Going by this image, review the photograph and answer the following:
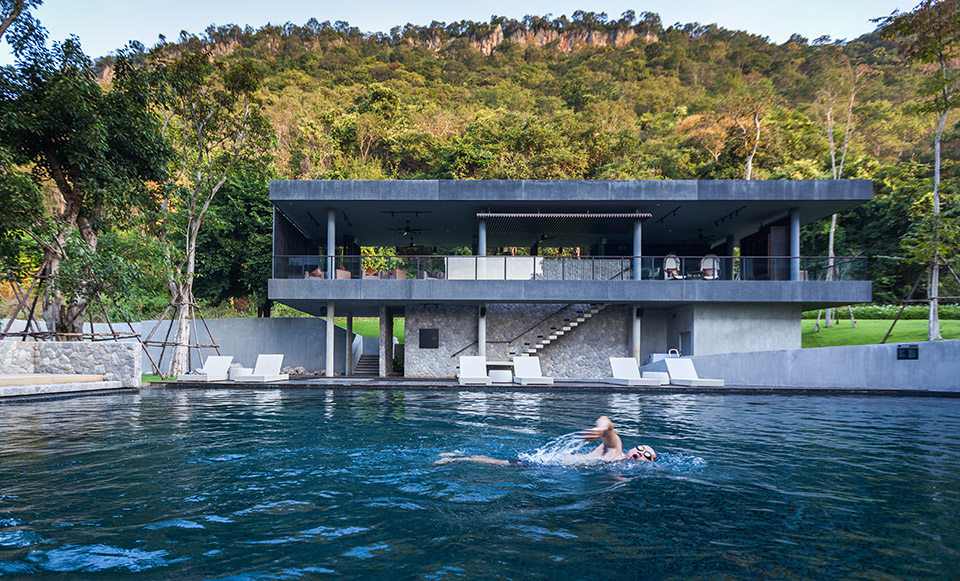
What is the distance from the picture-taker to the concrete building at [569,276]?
17.4 meters

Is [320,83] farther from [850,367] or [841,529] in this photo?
[841,529]

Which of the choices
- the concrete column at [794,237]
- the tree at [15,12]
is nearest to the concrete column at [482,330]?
the concrete column at [794,237]

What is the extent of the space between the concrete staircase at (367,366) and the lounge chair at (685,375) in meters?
11.8

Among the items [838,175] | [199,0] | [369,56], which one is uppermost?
[199,0]

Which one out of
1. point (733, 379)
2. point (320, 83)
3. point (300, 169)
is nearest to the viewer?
point (733, 379)

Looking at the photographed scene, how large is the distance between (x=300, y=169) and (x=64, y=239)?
24414mm

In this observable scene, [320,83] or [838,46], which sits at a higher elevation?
[838,46]

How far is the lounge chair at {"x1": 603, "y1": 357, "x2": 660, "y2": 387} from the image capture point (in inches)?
607

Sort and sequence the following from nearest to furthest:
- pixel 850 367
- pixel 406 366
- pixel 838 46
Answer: pixel 850 367
pixel 406 366
pixel 838 46

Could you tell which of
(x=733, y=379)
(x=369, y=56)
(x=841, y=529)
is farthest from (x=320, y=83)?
(x=841, y=529)

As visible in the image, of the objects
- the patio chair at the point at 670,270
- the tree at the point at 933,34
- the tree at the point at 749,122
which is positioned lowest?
the patio chair at the point at 670,270

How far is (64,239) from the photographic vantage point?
1548cm

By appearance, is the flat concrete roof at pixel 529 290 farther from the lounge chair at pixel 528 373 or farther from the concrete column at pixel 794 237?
the lounge chair at pixel 528 373

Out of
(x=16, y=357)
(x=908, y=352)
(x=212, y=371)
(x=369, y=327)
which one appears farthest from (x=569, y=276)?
(x=369, y=327)
